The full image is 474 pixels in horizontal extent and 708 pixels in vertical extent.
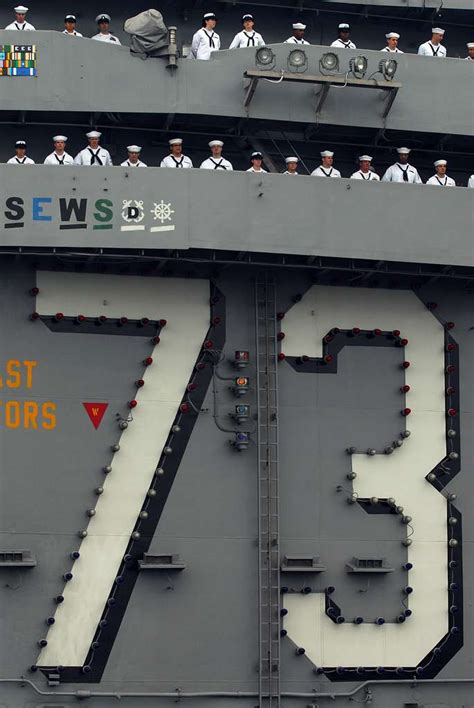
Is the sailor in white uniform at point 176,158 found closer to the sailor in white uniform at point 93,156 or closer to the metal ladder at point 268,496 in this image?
the sailor in white uniform at point 93,156

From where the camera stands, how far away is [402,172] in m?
20.4

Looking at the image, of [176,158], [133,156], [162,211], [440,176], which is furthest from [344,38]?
[162,211]

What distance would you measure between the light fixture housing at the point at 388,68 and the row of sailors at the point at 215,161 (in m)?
1.06

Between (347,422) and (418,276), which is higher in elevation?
(418,276)

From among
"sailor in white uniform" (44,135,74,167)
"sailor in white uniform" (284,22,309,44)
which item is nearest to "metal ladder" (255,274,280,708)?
"sailor in white uniform" (44,135,74,167)

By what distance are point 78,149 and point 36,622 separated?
19.1 ft

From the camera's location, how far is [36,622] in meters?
18.5

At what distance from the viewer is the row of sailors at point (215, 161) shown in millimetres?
19109

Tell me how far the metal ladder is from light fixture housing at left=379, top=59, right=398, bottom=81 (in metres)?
2.85

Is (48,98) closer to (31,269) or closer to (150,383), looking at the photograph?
(31,269)

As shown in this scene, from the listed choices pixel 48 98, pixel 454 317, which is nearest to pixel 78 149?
pixel 48 98

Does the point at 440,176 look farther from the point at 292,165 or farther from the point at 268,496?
the point at 268,496

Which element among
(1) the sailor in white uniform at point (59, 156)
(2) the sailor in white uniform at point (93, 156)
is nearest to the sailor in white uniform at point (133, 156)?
(2) the sailor in white uniform at point (93, 156)

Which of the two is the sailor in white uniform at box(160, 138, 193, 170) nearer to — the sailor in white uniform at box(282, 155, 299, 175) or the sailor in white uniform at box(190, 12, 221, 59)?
the sailor in white uniform at box(282, 155, 299, 175)
